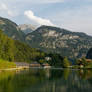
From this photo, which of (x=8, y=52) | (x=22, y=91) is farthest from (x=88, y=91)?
(x=8, y=52)

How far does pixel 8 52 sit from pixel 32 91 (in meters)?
157

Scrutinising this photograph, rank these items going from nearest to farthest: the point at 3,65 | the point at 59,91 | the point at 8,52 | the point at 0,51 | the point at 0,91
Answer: the point at 0,91
the point at 59,91
the point at 3,65
the point at 0,51
the point at 8,52

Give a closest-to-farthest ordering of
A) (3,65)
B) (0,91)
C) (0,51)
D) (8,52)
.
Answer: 1. (0,91)
2. (3,65)
3. (0,51)
4. (8,52)

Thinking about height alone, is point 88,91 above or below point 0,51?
below

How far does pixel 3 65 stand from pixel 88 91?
347ft

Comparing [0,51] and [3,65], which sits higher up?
[0,51]

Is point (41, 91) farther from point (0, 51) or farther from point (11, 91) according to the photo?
point (0, 51)

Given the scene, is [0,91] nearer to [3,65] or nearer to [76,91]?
[76,91]

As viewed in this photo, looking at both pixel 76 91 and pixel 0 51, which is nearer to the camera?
pixel 76 91

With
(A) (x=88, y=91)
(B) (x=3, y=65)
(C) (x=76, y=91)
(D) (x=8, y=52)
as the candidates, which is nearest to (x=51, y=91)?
(C) (x=76, y=91)

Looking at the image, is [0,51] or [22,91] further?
[0,51]

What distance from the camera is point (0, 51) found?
18425 cm

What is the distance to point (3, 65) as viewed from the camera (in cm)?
14400

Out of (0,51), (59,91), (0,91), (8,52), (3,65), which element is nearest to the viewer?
(0,91)
